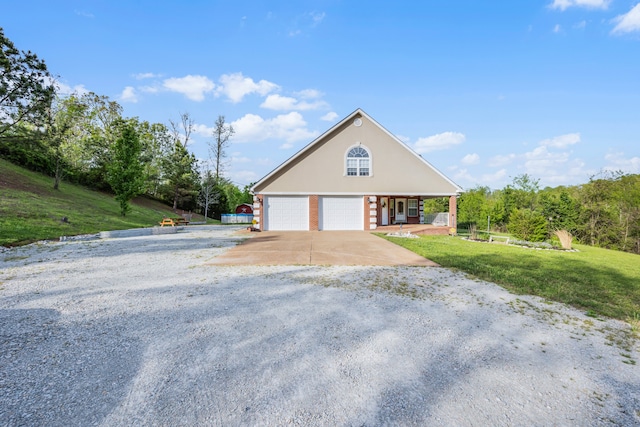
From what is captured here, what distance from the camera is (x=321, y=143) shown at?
20.0 meters

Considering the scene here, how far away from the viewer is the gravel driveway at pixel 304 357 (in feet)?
7.76

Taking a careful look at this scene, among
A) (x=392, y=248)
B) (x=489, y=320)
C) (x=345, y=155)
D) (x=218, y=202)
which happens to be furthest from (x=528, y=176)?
(x=489, y=320)

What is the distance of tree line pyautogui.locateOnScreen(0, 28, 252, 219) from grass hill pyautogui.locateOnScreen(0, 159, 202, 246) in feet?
5.81

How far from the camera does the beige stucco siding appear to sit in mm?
A: 19750

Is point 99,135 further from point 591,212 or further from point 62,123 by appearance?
point 591,212

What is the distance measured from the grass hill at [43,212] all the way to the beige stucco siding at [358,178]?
398 inches

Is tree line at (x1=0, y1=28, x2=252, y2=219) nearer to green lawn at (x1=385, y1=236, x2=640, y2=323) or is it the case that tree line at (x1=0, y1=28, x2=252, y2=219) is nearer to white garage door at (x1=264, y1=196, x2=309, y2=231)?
white garage door at (x1=264, y1=196, x2=309, y2=231)

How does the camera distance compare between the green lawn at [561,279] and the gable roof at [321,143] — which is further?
the gable roof at [321,143]

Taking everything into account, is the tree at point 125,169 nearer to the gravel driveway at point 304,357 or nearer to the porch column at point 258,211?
the porch column at point 258,211

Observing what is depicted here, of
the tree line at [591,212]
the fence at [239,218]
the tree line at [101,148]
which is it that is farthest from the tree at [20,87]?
the tree line at [591,212]

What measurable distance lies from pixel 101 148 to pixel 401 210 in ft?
109

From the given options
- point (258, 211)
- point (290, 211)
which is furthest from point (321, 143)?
point (258, 211)

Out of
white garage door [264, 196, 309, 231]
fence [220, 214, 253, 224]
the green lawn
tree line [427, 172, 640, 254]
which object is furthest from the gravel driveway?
fence [220, 214, 253, 224]

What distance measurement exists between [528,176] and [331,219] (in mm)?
34606
